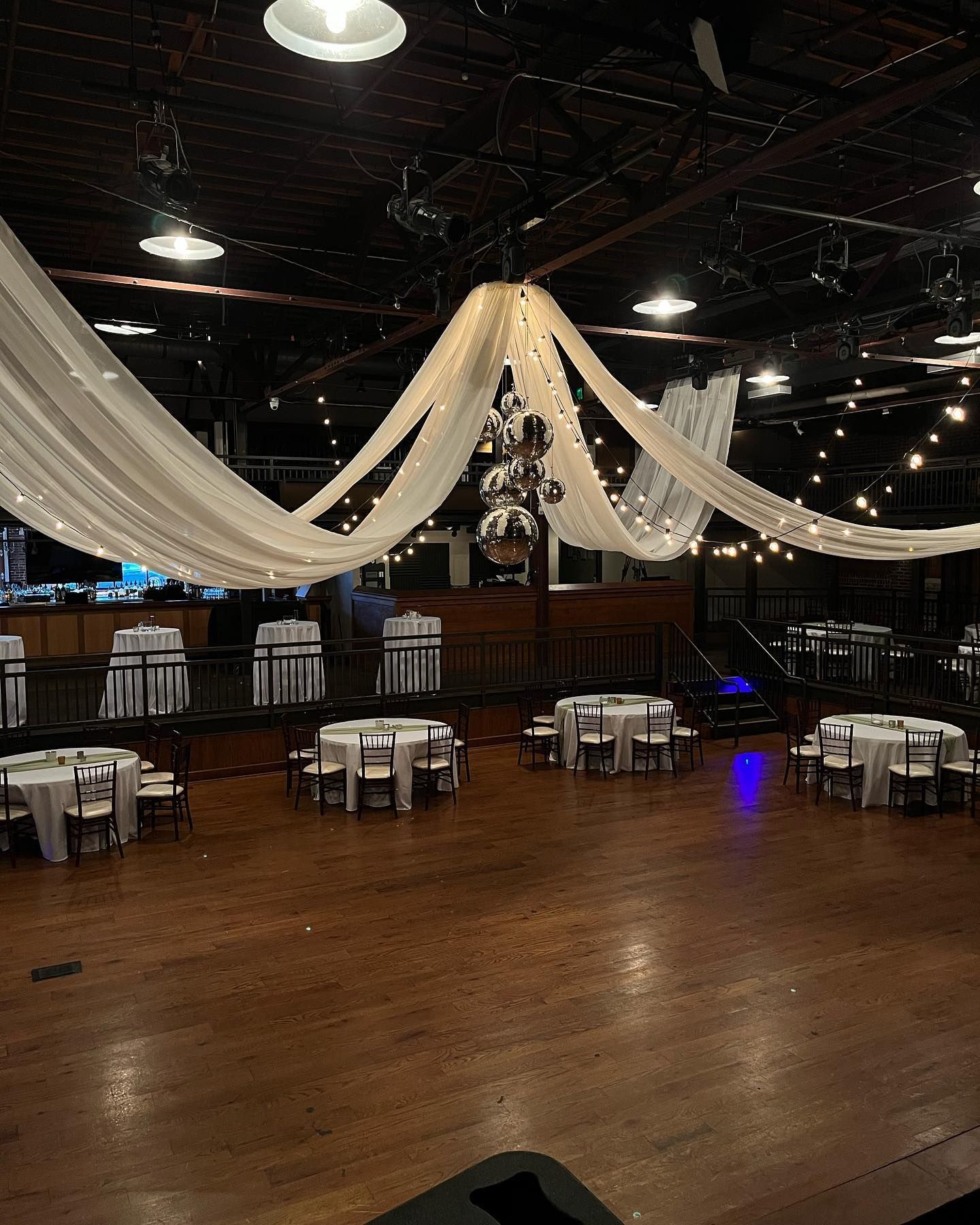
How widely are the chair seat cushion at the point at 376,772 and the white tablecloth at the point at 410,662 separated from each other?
6.87ft

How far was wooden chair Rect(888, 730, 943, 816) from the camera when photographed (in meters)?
8.26

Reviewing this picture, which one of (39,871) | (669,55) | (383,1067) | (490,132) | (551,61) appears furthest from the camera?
(39,871)

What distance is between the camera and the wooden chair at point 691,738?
9945 mm

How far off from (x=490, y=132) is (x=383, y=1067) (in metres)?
5.28

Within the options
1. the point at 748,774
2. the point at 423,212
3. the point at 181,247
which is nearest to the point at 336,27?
the point at 423,212

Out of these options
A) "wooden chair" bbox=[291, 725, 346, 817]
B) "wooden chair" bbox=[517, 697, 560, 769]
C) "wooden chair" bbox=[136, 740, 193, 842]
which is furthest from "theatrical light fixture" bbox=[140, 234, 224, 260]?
"wooden chair" bbox=[517, 697, 560, 769]

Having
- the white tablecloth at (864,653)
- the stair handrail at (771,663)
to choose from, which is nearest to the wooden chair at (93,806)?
the stair handrail at (771,663)

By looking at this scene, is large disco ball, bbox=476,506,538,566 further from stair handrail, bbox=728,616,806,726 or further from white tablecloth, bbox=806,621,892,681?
white tablecloth, bbox=806,621,892,681

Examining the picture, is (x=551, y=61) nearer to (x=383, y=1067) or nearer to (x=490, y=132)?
(x=490, y=132)

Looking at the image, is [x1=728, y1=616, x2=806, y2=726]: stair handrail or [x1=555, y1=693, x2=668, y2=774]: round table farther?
[x1=728, y1=616, x2=806, y2=726]: stair handrail

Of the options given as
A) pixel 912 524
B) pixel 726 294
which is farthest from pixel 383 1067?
pixel 912 524

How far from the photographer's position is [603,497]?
5.68 meters

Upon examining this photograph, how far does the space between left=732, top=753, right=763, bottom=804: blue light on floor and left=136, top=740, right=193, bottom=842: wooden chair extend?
5.25 meters

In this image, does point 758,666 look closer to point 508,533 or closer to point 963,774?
point 963,774
